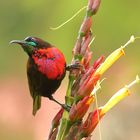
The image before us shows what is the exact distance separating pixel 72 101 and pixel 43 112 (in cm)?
860

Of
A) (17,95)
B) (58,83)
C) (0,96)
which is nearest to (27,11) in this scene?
(17,95)

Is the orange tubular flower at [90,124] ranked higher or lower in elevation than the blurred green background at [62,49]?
lower

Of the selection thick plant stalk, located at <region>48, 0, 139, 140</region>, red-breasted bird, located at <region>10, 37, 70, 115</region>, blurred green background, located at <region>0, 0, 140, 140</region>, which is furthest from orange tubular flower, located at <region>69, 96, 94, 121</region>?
blurred green background, located at <region>0, 0, 140, 140</region>

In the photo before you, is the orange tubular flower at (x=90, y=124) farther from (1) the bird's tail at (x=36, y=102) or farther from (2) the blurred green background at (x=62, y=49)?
(2) the blurred green background at (x=62, y=49)

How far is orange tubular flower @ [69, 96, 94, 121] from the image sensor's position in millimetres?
3018

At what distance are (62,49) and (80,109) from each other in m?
9.10

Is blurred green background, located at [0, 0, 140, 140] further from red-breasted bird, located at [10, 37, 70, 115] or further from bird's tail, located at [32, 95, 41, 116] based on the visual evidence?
red-breasted bird, located at [10, 37, 70, 115]

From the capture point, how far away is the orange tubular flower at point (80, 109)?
3018mm

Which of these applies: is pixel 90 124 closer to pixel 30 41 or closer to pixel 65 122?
pixel 65 122

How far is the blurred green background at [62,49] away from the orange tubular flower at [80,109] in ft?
23.4

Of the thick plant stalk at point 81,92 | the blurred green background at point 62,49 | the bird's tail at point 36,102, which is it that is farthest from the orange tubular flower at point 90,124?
the blurred green background at point 62,49

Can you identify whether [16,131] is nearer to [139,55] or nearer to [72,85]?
[139,55]

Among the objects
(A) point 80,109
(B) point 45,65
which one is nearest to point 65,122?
(A) point 80,109

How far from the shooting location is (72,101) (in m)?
3.10
